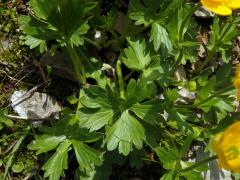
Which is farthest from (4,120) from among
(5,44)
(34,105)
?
(5,44)

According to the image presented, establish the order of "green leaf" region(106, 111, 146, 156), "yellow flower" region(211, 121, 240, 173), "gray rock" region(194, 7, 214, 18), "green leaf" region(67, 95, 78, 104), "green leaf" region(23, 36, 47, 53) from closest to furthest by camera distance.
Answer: "yellow flower" region(211, 121, 240, 173) → "green leaf" region(106, 111, 146, 156) → "green leaf" region(23, 36, 47, 53) → "green leaf" region(67, 95, 78, 104) → "gray rock" region(194, 7, 214, 18)

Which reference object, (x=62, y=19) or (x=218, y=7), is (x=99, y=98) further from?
(x=218, y=7)

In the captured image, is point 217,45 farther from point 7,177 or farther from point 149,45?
point 7,177

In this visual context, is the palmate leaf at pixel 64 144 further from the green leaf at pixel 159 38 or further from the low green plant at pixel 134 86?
the green leaf at pixel 159 38

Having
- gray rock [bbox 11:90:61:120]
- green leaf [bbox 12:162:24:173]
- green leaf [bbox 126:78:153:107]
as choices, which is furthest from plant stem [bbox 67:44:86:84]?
green leaf [bbox 12:162:24:173]

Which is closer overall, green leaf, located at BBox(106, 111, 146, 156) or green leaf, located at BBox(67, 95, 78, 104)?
green leaf, located at BBox(106, 111, 146, 156)

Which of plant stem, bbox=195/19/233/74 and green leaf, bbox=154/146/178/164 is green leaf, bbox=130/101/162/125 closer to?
green leaf, bbox=154/146/178/164

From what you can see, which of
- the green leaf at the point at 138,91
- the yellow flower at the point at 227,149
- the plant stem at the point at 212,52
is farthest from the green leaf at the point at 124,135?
the plant stem at the point at 212,52
